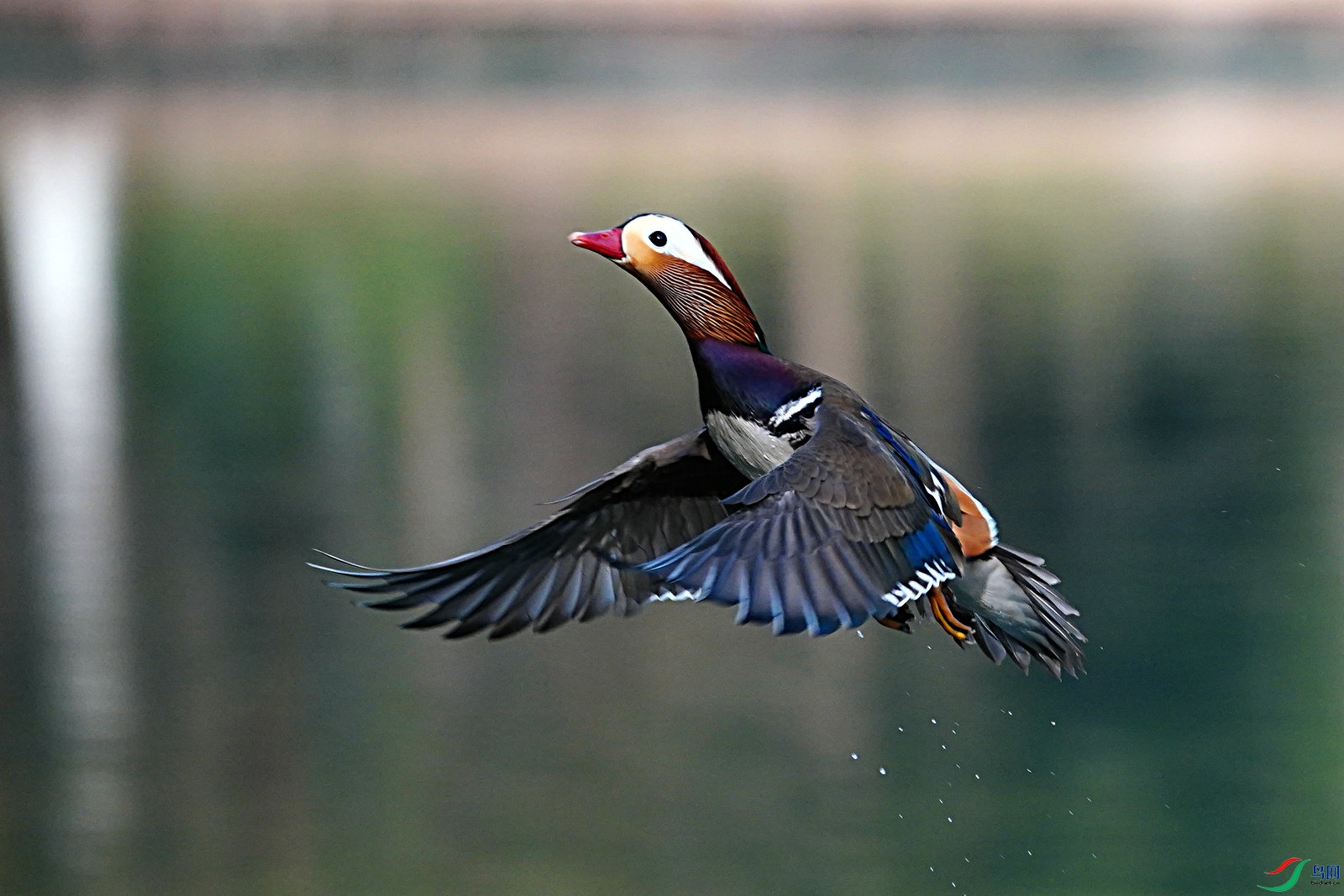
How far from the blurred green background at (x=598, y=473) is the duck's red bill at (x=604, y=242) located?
2206 mm

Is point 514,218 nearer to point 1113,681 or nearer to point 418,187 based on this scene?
point 418,187

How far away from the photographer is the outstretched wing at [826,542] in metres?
3.07

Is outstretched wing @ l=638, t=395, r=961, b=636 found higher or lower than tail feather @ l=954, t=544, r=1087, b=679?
higher

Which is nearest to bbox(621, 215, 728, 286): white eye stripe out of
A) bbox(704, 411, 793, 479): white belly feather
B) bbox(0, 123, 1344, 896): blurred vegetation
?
bbox(704, 411, 793, 479): white belly feather

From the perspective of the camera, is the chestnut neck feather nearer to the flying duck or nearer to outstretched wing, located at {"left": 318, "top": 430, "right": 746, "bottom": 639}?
the flying duck

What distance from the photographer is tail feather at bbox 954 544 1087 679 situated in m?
3.62

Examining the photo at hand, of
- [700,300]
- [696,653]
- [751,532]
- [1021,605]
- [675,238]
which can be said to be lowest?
[696,653]

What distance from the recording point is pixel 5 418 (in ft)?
33.2

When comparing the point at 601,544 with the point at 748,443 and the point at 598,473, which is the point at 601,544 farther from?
the point at 598,473

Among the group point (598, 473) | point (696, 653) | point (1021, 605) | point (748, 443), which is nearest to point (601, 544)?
point (748, 443)

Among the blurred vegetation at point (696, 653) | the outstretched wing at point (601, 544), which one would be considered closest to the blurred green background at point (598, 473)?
the blurred vegetation at point (696, 653)

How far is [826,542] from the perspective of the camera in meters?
3.18

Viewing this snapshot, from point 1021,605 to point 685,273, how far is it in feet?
2.86

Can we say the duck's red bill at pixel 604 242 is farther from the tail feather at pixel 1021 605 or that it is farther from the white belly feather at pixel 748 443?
the tail feather at pixel 1021 605
